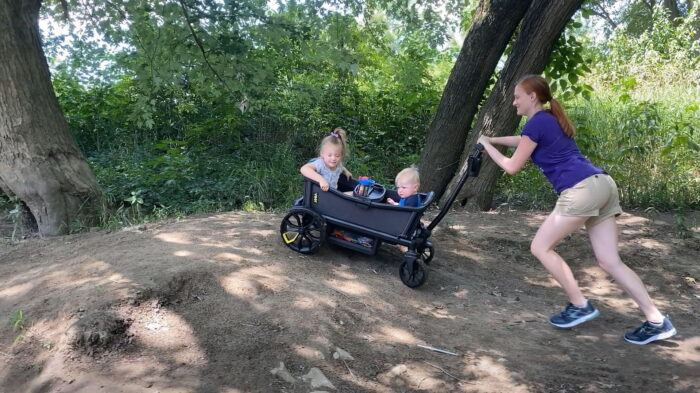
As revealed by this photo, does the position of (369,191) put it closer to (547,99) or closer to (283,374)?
(547,99)

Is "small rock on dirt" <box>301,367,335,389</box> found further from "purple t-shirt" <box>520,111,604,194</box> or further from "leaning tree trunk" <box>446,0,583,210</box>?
"leaning tree trunk" <box>446,0,583,210</box>

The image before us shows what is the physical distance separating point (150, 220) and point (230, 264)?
9.26 feet

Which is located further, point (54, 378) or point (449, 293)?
point (449, 293)

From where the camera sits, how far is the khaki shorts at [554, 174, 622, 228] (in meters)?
3.76

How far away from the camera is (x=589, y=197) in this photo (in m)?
3.76

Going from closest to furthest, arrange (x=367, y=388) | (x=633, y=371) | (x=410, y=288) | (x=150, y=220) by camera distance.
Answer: (x=367, y=388) → (x=633, y=371) → (x=410, y=288) → (x=150, y=220)

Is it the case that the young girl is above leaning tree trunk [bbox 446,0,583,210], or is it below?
below

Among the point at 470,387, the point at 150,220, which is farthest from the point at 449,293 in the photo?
the point at 150,220

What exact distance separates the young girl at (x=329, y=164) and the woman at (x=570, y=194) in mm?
1524

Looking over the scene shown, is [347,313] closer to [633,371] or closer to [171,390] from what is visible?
[171,390]

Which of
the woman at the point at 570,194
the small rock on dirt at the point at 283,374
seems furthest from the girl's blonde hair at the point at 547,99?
the small rock on dirt at the point at 283,374

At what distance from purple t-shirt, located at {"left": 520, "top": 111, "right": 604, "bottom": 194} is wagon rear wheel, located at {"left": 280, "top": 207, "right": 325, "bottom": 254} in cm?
197

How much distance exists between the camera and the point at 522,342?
3953 millimetres

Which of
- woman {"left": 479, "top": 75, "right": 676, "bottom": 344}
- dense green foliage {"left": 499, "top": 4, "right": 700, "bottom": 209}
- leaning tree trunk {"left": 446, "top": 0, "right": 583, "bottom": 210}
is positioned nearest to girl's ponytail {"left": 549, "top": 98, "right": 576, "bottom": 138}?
woman {"left": 479, "top": 75, "right": 676, "bottom": 344}
